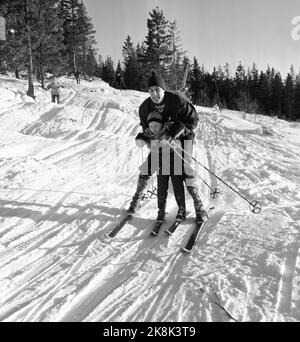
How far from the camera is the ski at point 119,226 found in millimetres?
4824

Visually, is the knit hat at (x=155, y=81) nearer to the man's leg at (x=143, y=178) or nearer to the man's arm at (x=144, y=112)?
the man's arm at (x=144, y=112)

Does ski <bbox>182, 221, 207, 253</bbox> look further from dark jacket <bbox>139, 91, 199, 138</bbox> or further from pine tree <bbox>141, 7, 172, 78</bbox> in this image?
pine tree <bbox>141, 7, 172, 78</bbox>

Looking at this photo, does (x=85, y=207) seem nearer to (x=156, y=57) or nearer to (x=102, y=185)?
(x=102, y=185)

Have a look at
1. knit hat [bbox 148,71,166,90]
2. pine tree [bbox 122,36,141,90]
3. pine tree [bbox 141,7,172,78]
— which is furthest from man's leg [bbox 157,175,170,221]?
pine tree [bbox 122,36,141,90]

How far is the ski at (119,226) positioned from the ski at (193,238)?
3.61 ft

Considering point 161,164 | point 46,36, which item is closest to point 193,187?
point 161,164

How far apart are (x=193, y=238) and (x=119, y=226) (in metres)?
1.19

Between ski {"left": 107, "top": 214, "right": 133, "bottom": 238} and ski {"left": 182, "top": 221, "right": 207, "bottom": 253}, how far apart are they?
110 centimetres

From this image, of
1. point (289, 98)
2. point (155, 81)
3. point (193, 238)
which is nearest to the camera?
point (193, 238)

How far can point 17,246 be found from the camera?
180 inches

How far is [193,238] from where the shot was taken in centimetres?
454

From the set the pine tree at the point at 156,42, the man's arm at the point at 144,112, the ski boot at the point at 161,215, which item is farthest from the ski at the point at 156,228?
the pine tree at the point at 156,42

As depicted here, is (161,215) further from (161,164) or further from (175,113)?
(175,113)

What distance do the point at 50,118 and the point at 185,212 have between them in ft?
39.6
